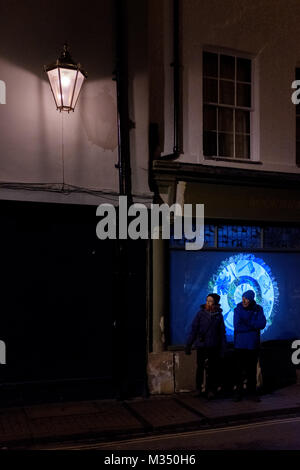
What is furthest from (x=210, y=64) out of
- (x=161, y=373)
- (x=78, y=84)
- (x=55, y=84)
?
(x=161, y=373)

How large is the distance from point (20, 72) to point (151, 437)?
5.99 m

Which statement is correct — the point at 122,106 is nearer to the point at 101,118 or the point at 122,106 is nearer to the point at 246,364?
the point at 101,118

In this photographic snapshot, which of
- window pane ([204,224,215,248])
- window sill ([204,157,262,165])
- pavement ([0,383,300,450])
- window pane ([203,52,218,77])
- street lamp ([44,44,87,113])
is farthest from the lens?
window pane ([203,52,218,77])

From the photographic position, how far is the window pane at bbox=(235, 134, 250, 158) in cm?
1120

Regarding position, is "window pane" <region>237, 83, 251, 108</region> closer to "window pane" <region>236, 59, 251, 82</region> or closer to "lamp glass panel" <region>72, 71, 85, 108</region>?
"window pane" <region>236, 59, 251, 82</region>

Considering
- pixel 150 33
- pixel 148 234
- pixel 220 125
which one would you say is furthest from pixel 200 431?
pixel 150 33

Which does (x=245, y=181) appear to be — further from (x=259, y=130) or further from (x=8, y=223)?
(x=8, y=223)

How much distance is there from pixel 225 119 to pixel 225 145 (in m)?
0.53

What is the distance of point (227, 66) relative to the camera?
36.4ft

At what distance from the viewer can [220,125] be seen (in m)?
11.1

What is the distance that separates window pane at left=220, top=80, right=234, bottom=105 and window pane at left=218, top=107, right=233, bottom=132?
6.5 inches

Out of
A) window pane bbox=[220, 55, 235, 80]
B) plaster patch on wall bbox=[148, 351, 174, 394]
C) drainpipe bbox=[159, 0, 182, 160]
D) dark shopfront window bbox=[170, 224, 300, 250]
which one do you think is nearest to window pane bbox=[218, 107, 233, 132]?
window pane bbox=[220, 55, 235, 80]

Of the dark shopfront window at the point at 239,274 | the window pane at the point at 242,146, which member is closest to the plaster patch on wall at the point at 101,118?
the dark shopfront window at the point at 239,274
